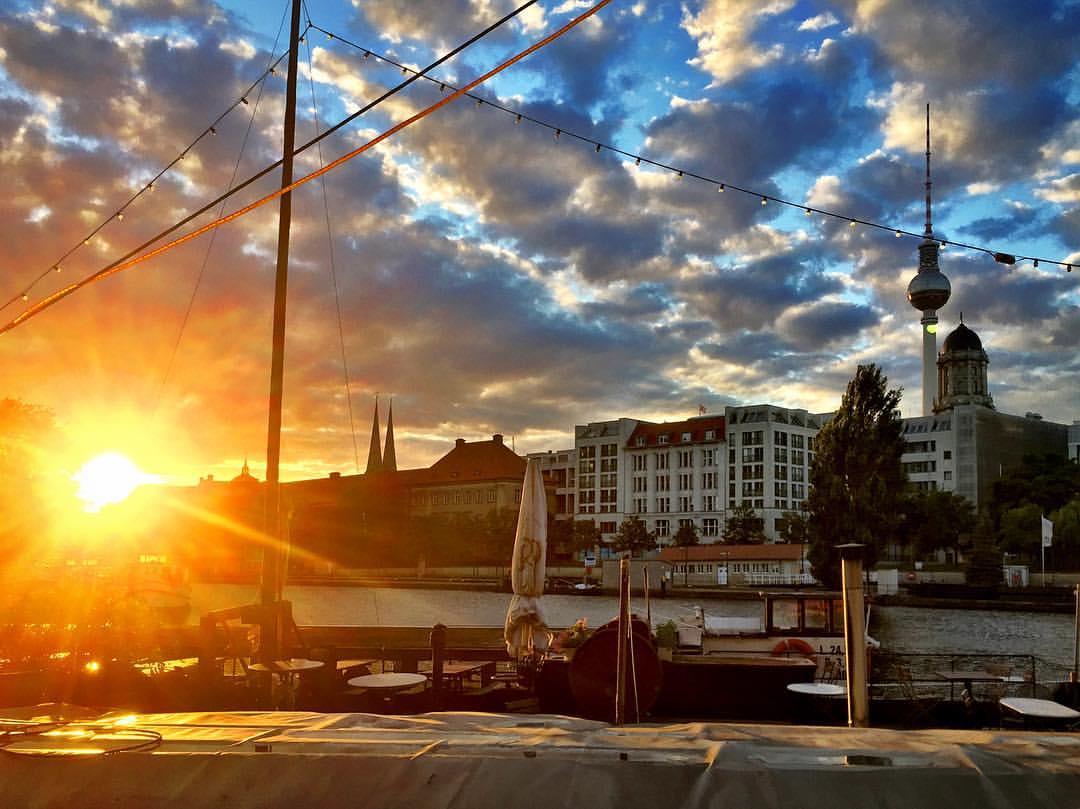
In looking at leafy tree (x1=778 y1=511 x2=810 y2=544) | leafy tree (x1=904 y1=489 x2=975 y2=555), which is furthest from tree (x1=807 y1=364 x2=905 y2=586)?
leafy tree (x1=778 y1=511 x2=810 y2=544)

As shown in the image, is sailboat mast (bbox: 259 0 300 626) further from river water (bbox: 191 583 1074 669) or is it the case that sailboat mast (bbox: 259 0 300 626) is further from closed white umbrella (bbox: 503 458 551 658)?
river water (bbox: 191 583 1074 669)

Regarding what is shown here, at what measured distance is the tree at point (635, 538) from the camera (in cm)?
11744

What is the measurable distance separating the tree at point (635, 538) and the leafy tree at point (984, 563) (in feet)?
148

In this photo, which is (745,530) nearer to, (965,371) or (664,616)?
(664,616)

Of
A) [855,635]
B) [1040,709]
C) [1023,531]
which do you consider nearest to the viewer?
[855,635]

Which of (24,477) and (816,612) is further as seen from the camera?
(24,477)

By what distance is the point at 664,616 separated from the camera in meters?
61.5

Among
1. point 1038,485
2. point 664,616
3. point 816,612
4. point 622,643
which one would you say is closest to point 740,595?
point 664,616

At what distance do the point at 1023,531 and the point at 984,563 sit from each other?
15204mm

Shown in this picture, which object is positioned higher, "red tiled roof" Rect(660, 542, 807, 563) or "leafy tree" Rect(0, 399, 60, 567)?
"leafy tree" Rect(0, 399, 60, 567)

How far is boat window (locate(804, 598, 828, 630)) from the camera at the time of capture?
2114cm

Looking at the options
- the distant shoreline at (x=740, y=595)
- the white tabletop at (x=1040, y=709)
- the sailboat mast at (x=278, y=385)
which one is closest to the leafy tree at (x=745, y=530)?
the distant shoreline at (x=740, y=595)

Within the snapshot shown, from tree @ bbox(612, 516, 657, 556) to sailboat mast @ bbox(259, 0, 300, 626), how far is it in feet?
334

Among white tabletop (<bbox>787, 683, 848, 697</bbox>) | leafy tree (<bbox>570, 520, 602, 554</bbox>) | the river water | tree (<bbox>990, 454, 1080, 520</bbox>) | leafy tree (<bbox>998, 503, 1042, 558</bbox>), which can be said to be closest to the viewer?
white tabletop (<bbox>787, 683, 848, 697</bbox>)
